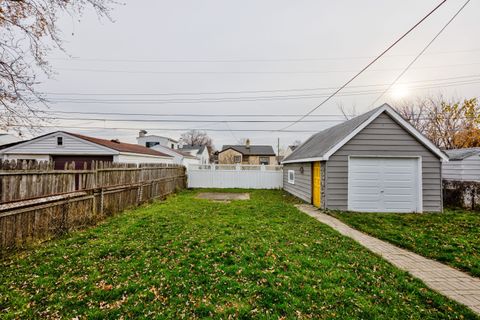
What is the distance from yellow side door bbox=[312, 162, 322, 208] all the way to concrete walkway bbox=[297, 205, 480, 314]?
380cm

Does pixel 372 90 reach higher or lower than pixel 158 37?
lower

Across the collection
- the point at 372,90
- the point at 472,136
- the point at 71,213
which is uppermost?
the point at 372,90

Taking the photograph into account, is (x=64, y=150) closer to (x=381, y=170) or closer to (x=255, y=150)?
(x=381, y=170)

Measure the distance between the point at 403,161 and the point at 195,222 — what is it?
8581 millimetres

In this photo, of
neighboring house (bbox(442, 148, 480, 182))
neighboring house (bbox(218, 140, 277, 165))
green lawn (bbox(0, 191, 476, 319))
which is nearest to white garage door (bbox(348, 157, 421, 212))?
green lawn (bbox(0, 191, 476, 319))

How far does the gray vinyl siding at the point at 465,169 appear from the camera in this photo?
1141 cm

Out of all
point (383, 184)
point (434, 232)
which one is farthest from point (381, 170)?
point (434, 232)

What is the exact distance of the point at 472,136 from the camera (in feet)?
65.8

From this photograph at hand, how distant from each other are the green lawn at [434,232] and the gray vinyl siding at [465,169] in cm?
420

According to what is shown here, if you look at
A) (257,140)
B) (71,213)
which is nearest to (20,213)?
(71,213)

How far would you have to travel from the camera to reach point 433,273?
12.7ft

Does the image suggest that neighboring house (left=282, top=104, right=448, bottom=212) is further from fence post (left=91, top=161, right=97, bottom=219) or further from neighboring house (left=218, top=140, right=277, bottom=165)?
neighboring house (left=218, top=140, right=277, bottom=165)

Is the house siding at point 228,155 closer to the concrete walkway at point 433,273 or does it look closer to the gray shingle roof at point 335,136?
the gray shingle roof at point 335,136

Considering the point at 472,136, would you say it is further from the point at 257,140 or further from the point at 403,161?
the point at 257,140
